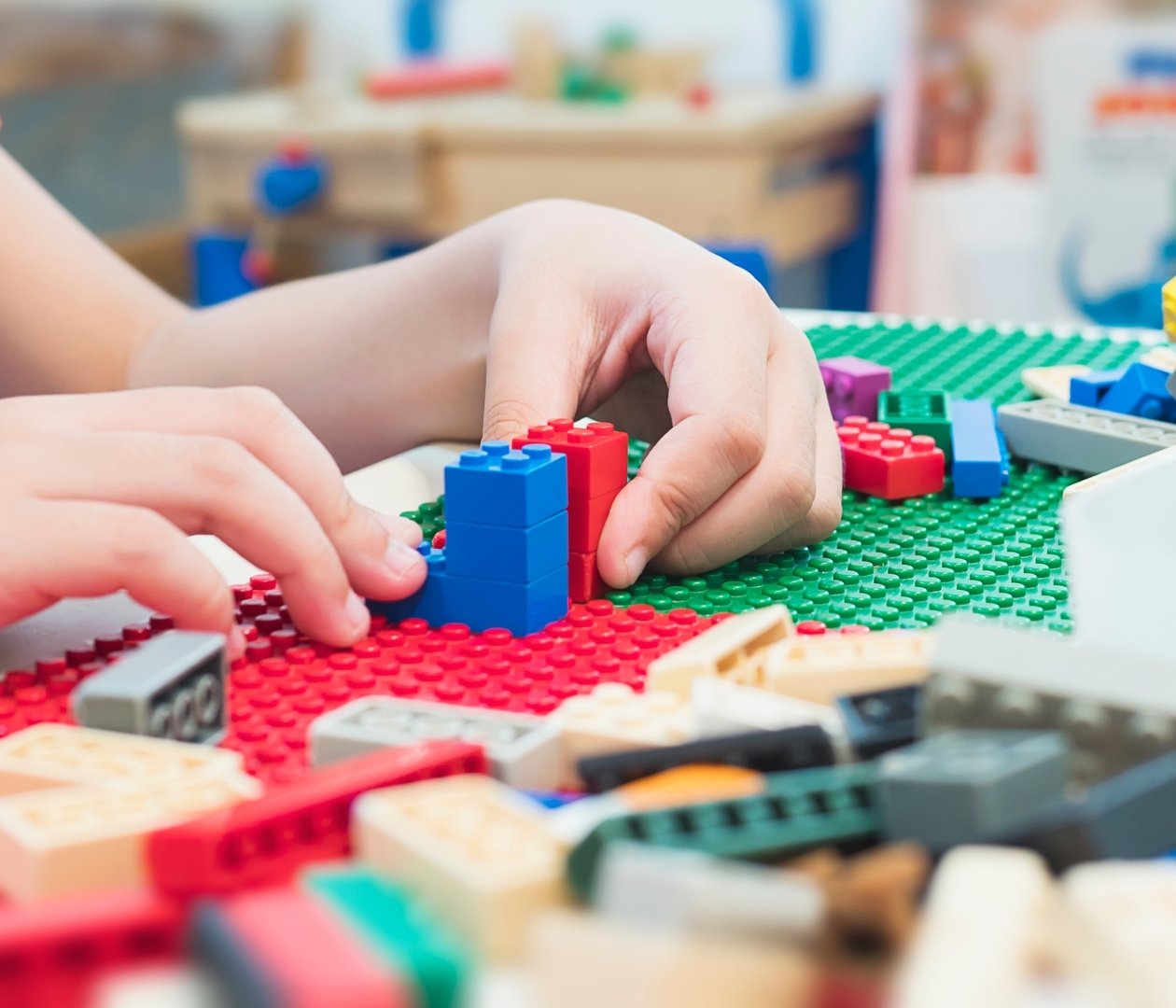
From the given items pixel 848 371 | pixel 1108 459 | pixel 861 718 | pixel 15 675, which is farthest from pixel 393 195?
pixel 861 718

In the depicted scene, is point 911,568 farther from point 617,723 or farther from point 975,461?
point 617,723

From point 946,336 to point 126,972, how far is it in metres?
0.86

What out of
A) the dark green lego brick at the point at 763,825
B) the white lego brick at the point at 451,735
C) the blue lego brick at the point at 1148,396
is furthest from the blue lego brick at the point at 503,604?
the blue lego brick at the point at 1148,396

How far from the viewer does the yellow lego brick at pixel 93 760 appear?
0.34 m

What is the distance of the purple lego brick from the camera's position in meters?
0.78

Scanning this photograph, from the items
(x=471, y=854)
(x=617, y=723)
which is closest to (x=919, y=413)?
(x=617, y=723)

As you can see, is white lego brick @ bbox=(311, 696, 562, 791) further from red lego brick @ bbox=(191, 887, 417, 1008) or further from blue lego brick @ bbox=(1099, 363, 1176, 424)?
blue lego brick @ bbox=(1099, 363, 1176, 424)

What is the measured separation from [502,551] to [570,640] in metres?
0.04

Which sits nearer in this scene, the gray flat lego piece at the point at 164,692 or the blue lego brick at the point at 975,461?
the gray flat lego piece at the point at 164,692

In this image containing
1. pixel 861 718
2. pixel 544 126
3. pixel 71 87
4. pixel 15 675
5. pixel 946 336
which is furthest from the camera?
pixel 71 87

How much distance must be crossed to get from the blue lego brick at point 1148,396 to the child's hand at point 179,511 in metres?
0.39

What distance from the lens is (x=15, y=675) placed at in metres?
0.47

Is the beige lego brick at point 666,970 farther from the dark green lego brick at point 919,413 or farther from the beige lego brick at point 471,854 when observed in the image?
the dark green lego brick at point 919,413

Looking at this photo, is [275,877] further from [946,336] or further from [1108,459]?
[946,336]
